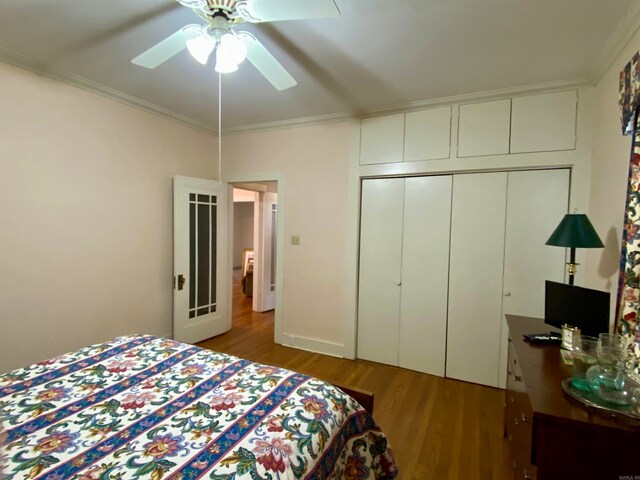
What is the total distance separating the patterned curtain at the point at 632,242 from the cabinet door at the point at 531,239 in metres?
1.01

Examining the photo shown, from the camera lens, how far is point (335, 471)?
1.15 m

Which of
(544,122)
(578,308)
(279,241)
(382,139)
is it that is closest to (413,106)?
(382,139)

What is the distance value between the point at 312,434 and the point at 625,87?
226cm

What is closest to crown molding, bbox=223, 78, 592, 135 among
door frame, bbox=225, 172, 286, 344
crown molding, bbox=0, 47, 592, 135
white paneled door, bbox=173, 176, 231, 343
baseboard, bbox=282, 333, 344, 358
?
crown molding, bbox=0, 47, 592, 135

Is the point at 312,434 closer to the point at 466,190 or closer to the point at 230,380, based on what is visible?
the point at 230,380

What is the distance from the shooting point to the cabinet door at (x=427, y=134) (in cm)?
276

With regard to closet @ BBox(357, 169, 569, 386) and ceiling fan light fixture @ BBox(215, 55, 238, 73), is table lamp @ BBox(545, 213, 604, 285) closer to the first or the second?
closet @ BBox(357, 169, 569, 386)

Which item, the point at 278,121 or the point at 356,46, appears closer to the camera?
the point at 356,46

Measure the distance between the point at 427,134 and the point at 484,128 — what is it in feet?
1.55

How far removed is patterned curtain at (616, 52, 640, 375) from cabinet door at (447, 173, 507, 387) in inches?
45.1

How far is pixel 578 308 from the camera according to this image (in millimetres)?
1562

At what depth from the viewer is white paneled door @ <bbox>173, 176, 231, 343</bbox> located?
329 cm

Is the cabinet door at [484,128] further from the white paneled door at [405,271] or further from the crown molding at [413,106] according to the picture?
the white paneled door at [405,271]

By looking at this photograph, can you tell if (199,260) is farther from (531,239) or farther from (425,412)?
(531,239)
